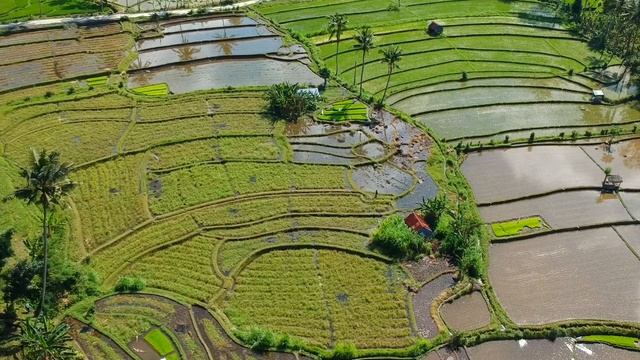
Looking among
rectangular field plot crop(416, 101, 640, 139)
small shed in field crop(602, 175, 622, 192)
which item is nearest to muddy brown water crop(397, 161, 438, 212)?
rectangular field plot crop(416, 101, 640, 139)

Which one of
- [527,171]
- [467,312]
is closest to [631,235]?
[527,171]

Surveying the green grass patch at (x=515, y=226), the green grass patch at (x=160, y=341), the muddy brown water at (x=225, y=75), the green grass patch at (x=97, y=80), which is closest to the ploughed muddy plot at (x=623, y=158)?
the green grass patch at (x=515, y=226)

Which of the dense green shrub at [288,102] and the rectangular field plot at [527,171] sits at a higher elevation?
the dense green shrub at [288,102]

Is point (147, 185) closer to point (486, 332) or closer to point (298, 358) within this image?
point (298, 358)

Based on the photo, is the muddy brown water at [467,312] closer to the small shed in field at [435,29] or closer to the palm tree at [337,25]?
the palm tree at [337,25]

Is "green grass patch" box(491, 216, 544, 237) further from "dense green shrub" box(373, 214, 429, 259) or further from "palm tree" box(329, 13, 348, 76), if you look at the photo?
"palm tree" box(329, 13, 348, 76)
